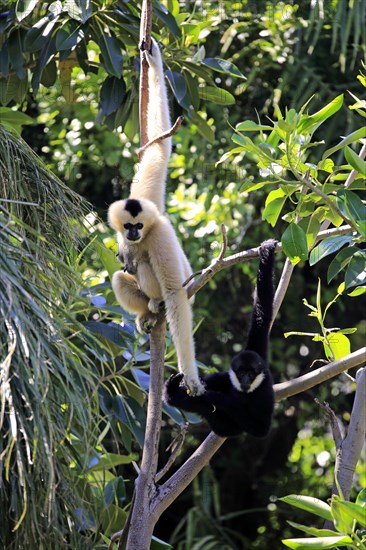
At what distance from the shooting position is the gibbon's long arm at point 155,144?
3.52 meters

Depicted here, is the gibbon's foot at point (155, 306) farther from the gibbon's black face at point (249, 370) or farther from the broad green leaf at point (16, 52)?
the broad green leaf at point (16, 52)

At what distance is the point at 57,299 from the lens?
2516 millimetres

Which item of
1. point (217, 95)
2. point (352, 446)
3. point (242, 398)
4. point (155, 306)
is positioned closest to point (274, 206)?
point (352, 446)

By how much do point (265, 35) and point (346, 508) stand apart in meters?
4.54

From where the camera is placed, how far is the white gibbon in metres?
3.41

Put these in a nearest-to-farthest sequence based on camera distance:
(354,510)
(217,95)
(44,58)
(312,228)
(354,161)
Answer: (354,510) < (354,161) < (312,228) < (44,58) < (217,95)

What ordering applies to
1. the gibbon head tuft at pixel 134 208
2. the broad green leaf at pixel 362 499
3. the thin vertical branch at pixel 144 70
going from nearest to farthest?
the broad green leaf at pixel 362 499 < the thin vertical branch at pixel 144 70 < the gibbon head tuft at pixel 134 208

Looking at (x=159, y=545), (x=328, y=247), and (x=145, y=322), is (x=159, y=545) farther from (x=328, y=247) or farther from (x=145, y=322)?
(x=328, y=247)

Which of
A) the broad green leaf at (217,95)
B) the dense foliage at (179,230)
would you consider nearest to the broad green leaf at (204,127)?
the dense foliage at (179,230)

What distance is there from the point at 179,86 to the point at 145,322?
111 cm

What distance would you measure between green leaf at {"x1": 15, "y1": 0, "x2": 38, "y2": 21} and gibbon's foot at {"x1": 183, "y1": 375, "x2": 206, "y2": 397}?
1.67 metres

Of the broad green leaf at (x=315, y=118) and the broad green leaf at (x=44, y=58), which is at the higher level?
the broad green leaf at (x=315, y=118)

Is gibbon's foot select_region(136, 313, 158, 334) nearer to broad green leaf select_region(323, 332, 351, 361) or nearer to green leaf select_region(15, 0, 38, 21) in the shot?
broad green leaf select_region(323, 332, 351, 361)

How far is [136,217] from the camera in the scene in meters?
3.40
